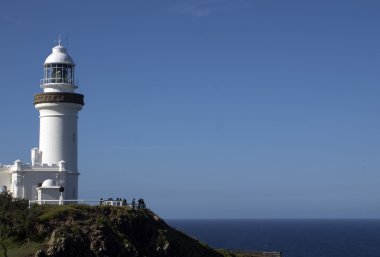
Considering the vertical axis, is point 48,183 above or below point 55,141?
below

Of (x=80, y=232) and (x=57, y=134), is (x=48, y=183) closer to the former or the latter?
(x=57, y=134)

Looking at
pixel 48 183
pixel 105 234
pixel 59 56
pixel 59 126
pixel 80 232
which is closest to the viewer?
pixel 80 232

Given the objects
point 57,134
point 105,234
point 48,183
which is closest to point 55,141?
point 57,134

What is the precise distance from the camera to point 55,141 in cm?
6353

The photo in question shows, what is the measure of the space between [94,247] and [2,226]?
6.47m

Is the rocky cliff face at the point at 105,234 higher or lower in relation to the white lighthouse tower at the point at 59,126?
lower

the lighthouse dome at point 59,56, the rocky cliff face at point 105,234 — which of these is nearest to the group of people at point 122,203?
the rocky cliff face at point 105,234

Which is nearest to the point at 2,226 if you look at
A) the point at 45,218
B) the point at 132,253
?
the point at 45,218

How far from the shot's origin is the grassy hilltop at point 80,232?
150 ft

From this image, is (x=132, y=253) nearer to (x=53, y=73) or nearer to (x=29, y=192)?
(x=29, y=192)

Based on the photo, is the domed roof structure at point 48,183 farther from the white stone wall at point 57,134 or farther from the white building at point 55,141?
the white stone wall at point 57,134

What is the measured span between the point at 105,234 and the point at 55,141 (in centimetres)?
1723

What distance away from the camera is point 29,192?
60.8 meters

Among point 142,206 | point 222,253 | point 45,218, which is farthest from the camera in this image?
point 222,253
